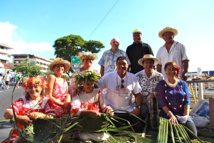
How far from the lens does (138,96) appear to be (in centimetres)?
298

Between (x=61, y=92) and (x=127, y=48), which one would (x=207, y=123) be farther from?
(x=61, y=92)

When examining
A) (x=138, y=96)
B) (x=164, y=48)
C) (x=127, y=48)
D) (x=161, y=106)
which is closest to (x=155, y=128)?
(x=161, y=106)

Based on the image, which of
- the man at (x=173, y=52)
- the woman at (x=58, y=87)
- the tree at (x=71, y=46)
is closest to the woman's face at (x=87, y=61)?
the woman at (x=58, y=87)

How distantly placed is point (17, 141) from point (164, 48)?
3450 millimetres

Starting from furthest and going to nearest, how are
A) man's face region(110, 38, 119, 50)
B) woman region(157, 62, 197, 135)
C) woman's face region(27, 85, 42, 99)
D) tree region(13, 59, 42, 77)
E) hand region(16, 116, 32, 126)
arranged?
tree region(13, 59, 42, 77) → man's face region(110, 38, 119, 50) → woman region(157, 62, 197, 135) → woman's face region(27, 85, 42, 99) → hand region(16, 116, 32, 126)

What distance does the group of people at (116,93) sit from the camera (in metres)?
2.21

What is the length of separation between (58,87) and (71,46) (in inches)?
1385

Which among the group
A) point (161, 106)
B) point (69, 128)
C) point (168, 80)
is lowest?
point (69, 128)

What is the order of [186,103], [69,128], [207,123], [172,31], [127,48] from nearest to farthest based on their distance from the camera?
[69,128] < [186,103] < [207,123] < [172,31] < [127,48]

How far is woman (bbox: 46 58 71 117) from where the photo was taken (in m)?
2.59

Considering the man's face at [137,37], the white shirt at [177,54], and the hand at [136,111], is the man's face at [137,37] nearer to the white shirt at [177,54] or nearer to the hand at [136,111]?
the white shirt at [177,54]

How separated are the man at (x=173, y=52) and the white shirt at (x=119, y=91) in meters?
1.23

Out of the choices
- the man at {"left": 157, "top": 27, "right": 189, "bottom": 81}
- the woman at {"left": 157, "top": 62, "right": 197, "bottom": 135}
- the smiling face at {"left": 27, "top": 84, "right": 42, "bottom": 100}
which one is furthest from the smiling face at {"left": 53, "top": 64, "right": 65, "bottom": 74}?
the man at {"left": 157, "top": 27, "right": 189, "bottom": 81}

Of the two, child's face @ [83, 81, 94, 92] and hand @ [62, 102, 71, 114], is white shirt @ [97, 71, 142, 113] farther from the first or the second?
hand @ [62, 102, 71, 114]
